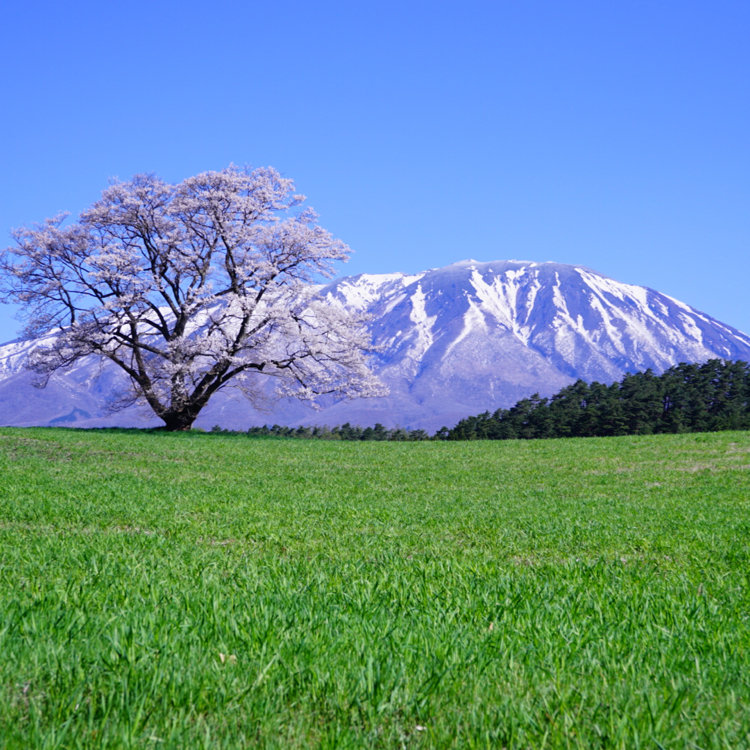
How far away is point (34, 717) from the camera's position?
9.93 ft

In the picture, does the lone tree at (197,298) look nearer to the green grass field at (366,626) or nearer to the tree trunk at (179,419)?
the tree trunk at (179,419)

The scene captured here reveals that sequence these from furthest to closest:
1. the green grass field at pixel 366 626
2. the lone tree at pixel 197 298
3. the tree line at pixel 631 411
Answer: the tree line at pixel 631 411 → the lone tree at pixel 197 298 → the green grass field at pixel 366 626

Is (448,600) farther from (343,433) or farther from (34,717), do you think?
(343,433)

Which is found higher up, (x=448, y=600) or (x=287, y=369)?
(x=287, y=369)

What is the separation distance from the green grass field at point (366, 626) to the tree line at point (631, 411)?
1905 inches

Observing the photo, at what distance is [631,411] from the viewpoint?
6381 cm

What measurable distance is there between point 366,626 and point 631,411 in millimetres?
63746

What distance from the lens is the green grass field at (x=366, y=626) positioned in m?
3.18

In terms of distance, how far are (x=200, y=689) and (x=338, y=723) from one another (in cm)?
74

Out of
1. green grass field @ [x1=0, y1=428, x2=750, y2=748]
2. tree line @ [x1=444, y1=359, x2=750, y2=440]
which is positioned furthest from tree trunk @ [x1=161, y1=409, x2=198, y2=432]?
green grass field @ [x1=0, y1=428, x2=750, y2=748]

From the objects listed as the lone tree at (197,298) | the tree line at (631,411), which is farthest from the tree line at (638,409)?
the lone tree at (197,298)

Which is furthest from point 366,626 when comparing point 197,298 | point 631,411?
point 631,411

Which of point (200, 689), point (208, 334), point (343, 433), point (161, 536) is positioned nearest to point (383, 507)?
point (161, 536)

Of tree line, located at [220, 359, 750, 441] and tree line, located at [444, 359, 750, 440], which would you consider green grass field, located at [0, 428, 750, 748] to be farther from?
tree line, located at [444, 359, 750, 440]
